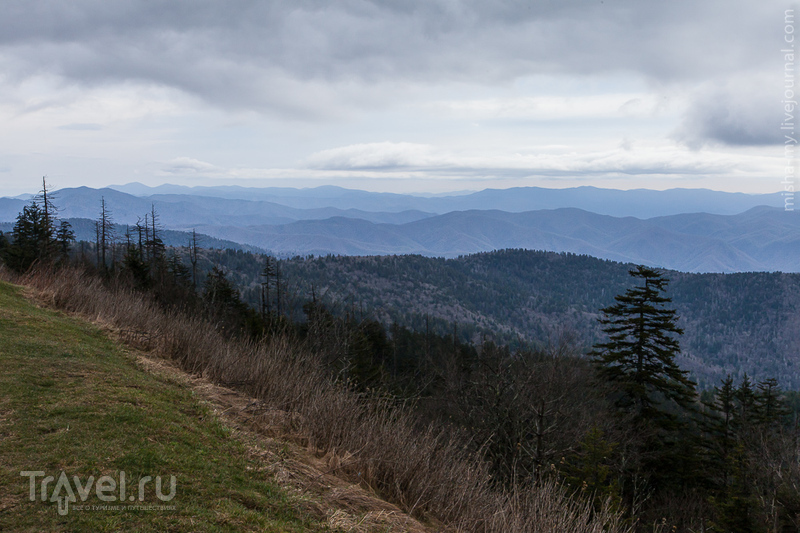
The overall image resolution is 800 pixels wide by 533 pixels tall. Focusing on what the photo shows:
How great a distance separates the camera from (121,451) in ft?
14.5

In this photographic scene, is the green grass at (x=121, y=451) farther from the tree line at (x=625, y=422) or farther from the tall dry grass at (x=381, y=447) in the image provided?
the tree line at (x=625, y=422)

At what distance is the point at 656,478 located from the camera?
77.7 ft

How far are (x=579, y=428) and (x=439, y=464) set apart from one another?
57.7 feet

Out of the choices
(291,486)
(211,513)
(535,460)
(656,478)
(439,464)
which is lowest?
(656,478)

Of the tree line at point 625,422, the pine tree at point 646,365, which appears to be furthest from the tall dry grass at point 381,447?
the pine tree at point 646,365

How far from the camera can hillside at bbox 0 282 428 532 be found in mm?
3627

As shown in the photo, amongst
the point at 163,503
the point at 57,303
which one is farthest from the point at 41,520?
the point at 57,303

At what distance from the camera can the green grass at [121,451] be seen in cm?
356

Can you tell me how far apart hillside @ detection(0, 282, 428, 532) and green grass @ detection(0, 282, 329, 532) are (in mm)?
10

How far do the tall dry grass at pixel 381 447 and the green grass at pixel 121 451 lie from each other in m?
1.41

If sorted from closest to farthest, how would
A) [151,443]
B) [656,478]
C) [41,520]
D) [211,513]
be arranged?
[41,520] → [211,513] → [151,443] → [656,478]

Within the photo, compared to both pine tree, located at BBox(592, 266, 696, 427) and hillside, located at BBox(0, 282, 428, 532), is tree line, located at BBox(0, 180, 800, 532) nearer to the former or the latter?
pine tree, located at BBox(592, 266, 696, 427)

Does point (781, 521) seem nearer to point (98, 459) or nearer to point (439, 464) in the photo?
point (439, 464)

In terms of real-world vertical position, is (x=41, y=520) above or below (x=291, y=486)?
above
